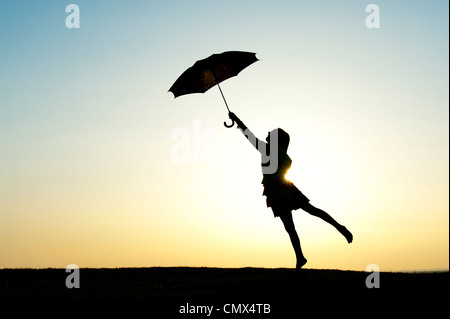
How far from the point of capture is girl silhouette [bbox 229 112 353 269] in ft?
41.1

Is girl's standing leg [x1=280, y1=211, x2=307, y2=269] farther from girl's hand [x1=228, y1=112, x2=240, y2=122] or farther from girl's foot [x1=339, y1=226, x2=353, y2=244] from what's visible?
girl's hand [x1=228, y1=112, x2=240, y2=122]

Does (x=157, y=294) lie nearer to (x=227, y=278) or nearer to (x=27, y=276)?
(x=227, y=278)

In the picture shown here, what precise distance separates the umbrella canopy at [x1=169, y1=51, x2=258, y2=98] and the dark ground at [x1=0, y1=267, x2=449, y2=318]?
4.54 meters

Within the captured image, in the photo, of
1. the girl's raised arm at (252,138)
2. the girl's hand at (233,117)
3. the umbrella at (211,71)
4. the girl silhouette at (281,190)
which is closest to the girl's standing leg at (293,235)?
the girl silhouette at (281,190)

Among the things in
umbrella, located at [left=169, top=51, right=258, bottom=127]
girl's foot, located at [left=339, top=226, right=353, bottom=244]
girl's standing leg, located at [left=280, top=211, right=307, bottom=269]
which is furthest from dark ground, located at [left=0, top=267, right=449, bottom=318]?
umbrella, located at [left=169, top=51, right=258, bottom=127]

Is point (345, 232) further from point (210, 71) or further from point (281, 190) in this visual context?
point (210, 71)

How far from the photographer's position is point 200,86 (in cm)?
1387

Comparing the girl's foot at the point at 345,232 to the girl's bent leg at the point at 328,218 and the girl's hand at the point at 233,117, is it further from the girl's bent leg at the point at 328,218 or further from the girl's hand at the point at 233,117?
the girl's hand at the point at 233,117

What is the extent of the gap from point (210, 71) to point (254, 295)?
19.0 ft

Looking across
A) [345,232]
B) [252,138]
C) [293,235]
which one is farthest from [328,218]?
[252,138]

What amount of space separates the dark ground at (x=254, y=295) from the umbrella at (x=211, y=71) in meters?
4.54
